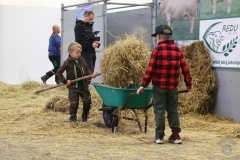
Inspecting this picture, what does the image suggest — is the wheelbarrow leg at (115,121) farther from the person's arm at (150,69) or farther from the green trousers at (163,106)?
the person's arm at (150,69)

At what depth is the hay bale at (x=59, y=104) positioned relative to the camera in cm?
871

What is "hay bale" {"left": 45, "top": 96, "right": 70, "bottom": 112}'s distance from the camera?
871 centimetres

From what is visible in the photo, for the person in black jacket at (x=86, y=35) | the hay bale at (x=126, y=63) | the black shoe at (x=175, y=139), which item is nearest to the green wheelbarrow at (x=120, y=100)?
the hay bale at (x=126, y=63)

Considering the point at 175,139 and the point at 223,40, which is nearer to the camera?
the point at 175,139

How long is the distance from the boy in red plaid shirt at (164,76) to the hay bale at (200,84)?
2277 millimetres

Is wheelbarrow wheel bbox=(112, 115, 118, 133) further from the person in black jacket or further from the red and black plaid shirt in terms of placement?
the person in black jacket

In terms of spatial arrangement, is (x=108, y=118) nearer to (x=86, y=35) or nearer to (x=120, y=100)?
(x=120, y=100)

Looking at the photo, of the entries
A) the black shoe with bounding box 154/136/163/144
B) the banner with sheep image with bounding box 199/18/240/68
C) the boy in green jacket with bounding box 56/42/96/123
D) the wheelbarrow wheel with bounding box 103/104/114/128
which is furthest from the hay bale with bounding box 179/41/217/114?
the black shoe with bounding box 154/136/163/144

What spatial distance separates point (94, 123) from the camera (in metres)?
7.49

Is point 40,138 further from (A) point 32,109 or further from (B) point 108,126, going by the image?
(A) point 32,109

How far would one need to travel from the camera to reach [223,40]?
8.20m

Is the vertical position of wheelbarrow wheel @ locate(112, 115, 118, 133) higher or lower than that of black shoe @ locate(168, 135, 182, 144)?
higher

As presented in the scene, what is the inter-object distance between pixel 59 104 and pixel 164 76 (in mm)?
3224

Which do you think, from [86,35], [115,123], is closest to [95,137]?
[115,123]
